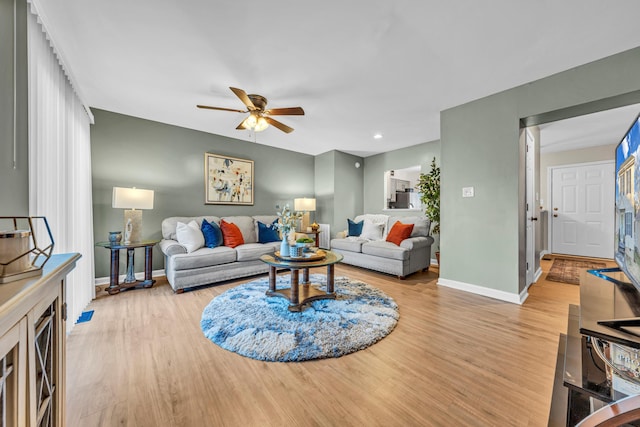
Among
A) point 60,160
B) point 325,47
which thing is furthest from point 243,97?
point 60,160

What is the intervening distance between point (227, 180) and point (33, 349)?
156 inches

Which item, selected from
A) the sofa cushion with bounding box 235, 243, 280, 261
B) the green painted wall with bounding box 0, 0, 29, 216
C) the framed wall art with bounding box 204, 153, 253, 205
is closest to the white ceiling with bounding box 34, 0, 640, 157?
the green painted wall with bounding box 0, 0, 29, 216

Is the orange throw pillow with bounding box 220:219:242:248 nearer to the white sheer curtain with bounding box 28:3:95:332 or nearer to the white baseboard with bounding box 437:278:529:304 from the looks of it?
the white sheer curtain with bounding box 28:3:95:332

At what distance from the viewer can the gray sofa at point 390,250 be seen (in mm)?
3611

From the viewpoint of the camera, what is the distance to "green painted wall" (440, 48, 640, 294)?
7.29 ft

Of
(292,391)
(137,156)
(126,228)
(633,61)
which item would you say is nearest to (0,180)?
(292,391)

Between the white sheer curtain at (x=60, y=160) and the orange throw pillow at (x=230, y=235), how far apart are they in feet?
4.94

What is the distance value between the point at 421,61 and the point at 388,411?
266 cm

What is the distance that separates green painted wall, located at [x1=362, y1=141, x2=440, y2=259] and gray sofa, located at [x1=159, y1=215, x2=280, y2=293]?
2643 mm

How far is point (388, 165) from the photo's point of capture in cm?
549

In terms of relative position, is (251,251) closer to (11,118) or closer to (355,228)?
(355,228)

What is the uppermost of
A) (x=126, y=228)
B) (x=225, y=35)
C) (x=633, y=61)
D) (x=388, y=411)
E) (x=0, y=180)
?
(x=225, y=35)

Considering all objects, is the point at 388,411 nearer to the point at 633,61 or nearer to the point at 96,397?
the point at 96,397

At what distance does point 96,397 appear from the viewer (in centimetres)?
135
